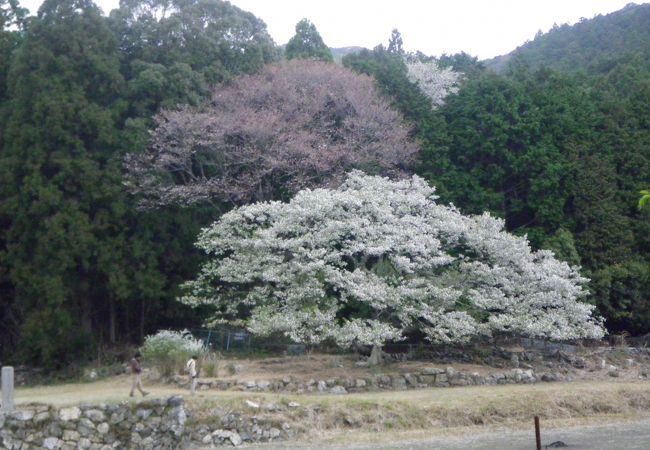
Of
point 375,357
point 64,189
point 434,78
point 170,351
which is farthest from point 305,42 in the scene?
point 170,351

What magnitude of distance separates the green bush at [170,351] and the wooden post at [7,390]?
4742 millimetres

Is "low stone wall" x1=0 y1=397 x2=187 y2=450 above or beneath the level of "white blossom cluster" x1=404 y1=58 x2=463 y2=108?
beneath

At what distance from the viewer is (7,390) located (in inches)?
742

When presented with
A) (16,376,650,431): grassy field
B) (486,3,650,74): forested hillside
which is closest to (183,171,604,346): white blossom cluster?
(16,376,650,431): grassy field

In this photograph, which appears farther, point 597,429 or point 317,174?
point 317,174

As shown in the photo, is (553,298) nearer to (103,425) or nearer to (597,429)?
(597,429)

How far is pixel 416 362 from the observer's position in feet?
83.6

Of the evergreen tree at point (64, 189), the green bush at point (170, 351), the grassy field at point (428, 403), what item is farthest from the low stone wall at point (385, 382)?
the evergreen tree at point (64, 189)

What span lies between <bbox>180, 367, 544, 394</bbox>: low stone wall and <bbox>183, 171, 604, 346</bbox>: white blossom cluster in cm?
112

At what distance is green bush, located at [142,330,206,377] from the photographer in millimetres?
22719

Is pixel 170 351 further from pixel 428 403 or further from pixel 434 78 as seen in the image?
pixel 434 78

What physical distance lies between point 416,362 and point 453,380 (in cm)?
203

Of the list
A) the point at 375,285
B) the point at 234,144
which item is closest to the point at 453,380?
the point at 375,285

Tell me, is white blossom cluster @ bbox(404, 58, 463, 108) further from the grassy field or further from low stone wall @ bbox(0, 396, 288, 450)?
low stone wall @ bbox(0, 396, 288, 450)
